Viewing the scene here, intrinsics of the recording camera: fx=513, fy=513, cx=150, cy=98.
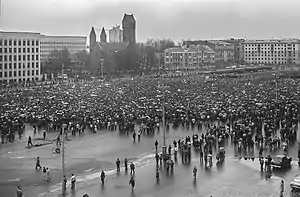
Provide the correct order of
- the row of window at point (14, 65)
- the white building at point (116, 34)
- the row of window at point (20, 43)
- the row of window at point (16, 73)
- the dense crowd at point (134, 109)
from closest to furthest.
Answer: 1. the dense crowd at point (134, 109)
2. the row of window at point (20, 43)
3. the row of window at point (14, 65)
4. the row of window at point (16, 73)
5. the white building at point (116, 34)

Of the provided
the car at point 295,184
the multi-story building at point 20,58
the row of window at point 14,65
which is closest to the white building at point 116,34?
the multi-story building at point 20,58

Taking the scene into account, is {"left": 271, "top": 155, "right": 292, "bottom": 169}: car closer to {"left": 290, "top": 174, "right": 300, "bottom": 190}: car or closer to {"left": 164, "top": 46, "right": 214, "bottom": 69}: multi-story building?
{"left": 290, "top": 174, "right": 300, "bottom": 190}: car

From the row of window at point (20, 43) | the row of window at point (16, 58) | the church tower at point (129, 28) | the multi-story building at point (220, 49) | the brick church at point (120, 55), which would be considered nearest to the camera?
the row of window at point (20, 43)

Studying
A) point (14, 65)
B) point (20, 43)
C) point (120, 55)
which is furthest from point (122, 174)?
point (120, 55)

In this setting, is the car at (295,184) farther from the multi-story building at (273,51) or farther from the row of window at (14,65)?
the multi-story building at (273,51)

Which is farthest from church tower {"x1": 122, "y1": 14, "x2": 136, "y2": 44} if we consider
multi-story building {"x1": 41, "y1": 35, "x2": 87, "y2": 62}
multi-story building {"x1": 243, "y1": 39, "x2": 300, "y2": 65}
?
multi-story building {"x1": 243, "y1": 39, "x2": 300, "y2": 65}

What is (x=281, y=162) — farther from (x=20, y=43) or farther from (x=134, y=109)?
(x=20, y=43)

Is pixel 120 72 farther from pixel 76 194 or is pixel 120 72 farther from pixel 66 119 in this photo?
pixel 76 194
